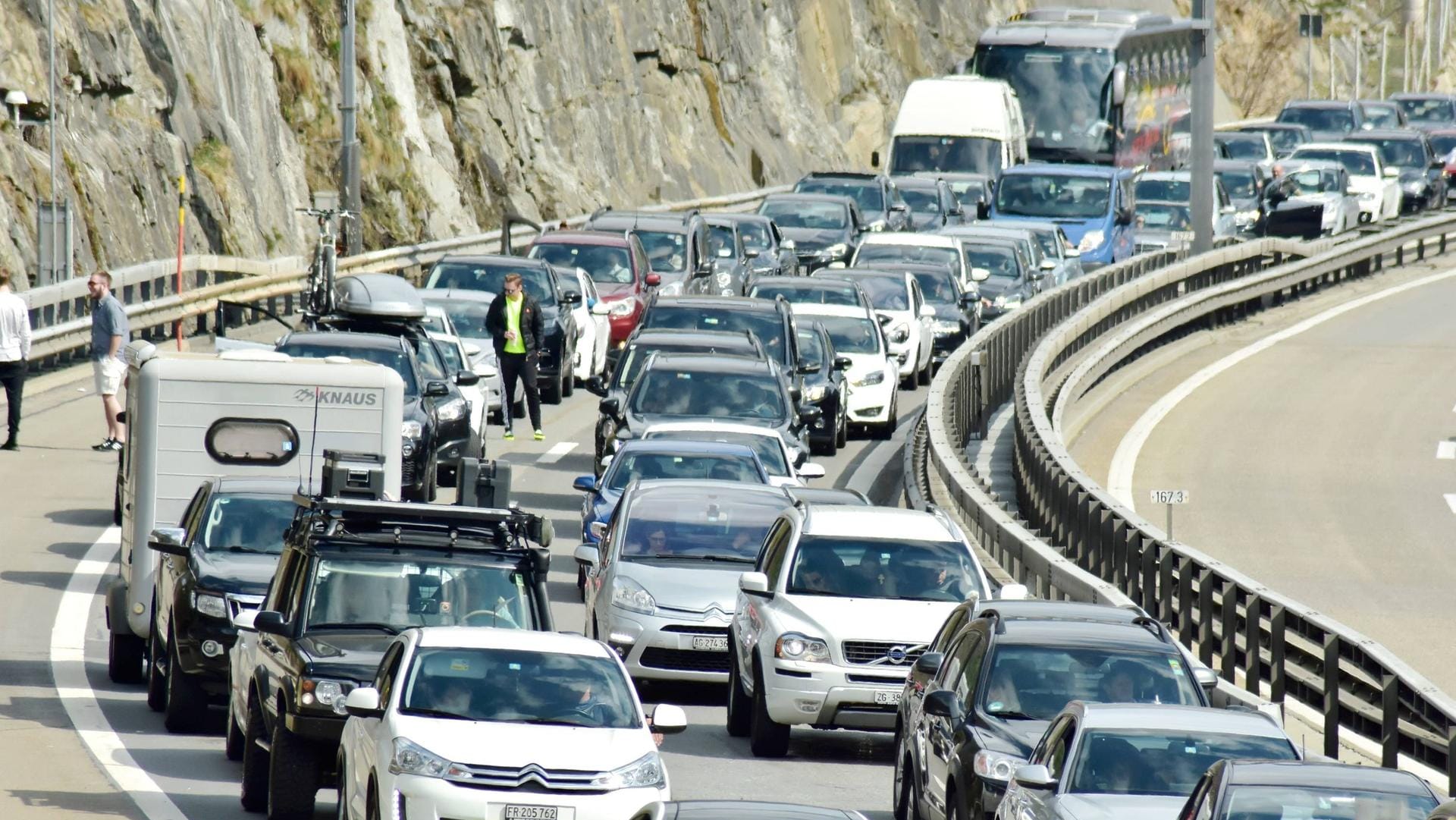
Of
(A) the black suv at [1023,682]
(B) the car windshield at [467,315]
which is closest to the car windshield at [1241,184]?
(B) the car windshield at [467,315]

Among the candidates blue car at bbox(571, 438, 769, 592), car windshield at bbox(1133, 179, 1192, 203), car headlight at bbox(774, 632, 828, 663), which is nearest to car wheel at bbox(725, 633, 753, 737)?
car headlight at bbox(774, 632, 828, 663)

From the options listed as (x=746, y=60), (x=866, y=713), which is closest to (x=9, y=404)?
(x=866, y=713)

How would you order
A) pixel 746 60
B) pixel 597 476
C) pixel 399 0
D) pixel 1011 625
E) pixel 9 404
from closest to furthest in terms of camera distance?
pixel 1011 625 < pixel 597 476 < pixel 9 404 < pixel 399 0 < pixel 746 60

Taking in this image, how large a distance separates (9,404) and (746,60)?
164 ft

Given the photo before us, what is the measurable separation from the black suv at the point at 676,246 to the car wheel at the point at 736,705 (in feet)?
68.1

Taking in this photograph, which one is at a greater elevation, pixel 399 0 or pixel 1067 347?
pixel 399 0

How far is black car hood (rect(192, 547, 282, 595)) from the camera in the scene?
53.1 feet

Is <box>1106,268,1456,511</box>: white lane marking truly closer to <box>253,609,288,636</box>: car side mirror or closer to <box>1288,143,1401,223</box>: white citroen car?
<box>1288,143,1401,223</box>: white citroen car

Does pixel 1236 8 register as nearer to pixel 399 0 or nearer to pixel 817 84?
pixel 817 84

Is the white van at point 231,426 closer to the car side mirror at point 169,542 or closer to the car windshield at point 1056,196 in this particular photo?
the car side mirror at point 169,542

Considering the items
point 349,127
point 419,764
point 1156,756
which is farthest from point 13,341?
point 1156,756

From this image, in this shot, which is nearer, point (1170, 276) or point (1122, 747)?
point (1122, 747)

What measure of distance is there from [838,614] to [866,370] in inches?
622

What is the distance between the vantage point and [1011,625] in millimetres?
13039
